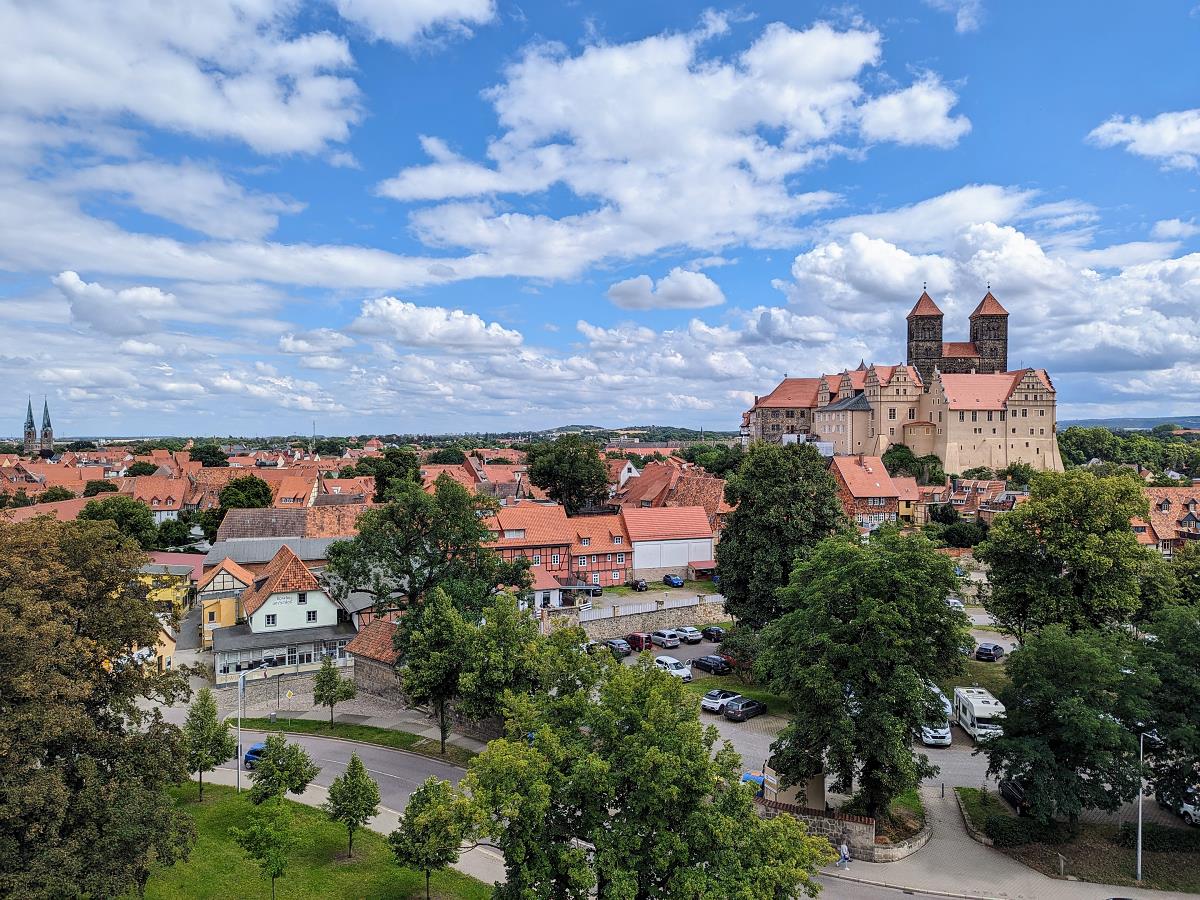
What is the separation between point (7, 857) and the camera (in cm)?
1527

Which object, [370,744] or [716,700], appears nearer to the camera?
[370,744]

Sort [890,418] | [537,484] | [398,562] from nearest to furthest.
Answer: [398,562] < [537,484] < [890,418]

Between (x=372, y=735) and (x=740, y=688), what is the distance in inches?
671

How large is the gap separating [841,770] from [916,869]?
3.21 m

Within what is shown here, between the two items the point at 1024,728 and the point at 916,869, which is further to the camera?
the point at 1024,728

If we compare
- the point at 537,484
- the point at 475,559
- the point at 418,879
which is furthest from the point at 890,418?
the point at 418,879

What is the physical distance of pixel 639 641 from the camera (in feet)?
136

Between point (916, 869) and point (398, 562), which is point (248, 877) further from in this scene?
point (916, 869)

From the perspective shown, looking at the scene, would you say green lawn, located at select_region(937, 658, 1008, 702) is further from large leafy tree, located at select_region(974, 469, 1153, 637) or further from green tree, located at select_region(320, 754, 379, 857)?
green tree, located at select_region(320, 754, 379, 857)

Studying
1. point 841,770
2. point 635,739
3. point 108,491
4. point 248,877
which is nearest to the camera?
point 635,739

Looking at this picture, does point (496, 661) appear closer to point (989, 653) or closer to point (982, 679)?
point (982, 679)

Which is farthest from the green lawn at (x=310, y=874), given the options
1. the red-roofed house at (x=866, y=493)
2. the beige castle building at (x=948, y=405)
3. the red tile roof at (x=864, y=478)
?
the beige castle building at (x=948, y=405)

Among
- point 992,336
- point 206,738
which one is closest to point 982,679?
point 206,738

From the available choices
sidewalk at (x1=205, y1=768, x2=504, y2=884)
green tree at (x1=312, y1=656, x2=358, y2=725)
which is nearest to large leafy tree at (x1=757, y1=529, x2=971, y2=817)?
sidewalk at (x1=205, y1=768, x2=504, y2=884)
